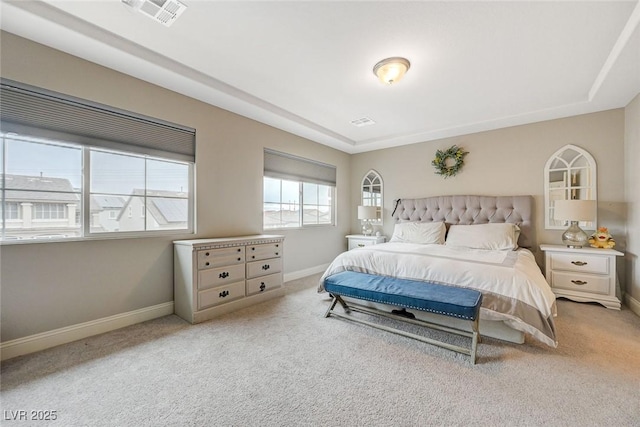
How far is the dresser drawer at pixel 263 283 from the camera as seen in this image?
3.23 m

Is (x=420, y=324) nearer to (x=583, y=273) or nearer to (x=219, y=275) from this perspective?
(x=219, y=275)

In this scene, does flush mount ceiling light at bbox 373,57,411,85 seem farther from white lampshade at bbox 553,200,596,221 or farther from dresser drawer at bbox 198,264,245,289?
white lampshade at bbox 553,200,596,221

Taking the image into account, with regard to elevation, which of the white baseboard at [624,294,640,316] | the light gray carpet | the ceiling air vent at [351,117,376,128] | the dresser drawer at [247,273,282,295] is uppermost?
the ceiling air vent at [351,117,376,128]

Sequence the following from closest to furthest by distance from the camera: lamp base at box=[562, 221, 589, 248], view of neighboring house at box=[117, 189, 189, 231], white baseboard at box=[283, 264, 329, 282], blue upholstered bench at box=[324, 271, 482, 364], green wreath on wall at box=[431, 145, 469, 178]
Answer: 1. blue upholstered bench at box=[324, 271, 482, 364]
2. view of neighboring house at box=[117, 189, 189, 231]
3. lamp base at box=[562, 221, 589, 248]
4. white baseboard at box=[283, 264, 329, 282]
5. green wreath on wall at box=[431, 145, 469, 178]

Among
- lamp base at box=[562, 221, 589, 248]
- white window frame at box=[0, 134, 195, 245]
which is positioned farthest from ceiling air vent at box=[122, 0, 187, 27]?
lamp base at box=[562, 221, 589, 248]

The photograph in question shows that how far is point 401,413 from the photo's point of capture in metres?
1.48

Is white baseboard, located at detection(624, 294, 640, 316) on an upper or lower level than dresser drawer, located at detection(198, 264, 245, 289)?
lower

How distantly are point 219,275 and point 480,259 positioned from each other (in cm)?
279

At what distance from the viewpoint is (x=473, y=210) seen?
13.8 feet

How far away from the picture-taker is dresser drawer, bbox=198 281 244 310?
9.01ft

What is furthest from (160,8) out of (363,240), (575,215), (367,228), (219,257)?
(575,215)

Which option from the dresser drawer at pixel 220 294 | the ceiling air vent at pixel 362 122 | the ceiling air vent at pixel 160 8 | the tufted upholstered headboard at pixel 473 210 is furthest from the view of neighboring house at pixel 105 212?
the tufted upholstered headboard at pixel 473 210

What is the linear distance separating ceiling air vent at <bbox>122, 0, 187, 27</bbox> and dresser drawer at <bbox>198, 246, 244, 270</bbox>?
2030 millimetres

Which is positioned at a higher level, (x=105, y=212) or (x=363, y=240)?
(x=105, y=212)
